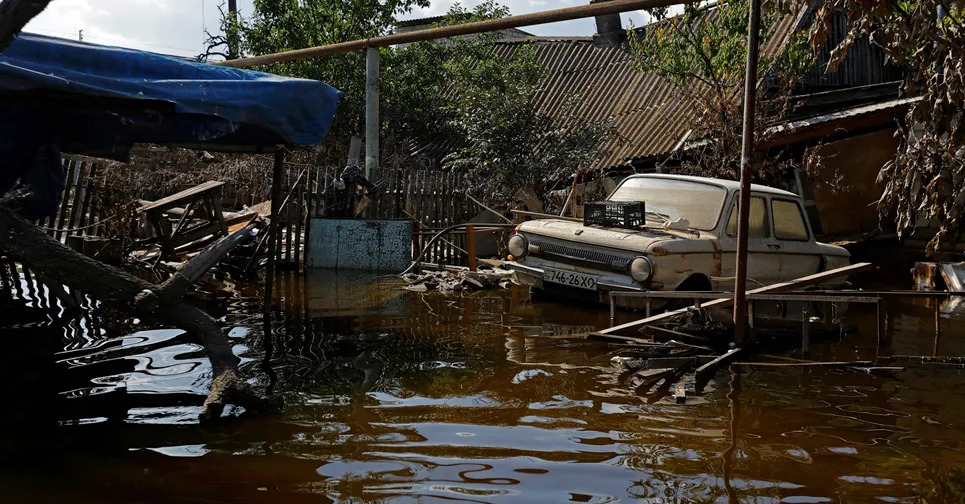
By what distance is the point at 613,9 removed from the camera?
1023 cm

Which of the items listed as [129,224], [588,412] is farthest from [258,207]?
[588,412]

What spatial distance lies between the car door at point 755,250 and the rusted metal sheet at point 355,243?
4841mm

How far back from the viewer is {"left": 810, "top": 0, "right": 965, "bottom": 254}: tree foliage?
6207 mm

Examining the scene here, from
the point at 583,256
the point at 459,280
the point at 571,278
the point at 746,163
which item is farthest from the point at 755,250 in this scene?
the point at 459,280

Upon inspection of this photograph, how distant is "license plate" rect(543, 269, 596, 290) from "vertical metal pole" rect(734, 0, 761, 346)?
2.49 metres

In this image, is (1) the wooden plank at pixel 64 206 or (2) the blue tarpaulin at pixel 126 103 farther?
(1) the wooden plank at pixel 64 206

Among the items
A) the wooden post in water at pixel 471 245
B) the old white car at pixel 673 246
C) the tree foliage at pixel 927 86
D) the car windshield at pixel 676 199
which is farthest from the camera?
the wooden post in water at pixel 471 245

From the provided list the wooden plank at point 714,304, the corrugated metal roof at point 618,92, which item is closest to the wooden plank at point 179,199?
the wooden plank at point 714,304

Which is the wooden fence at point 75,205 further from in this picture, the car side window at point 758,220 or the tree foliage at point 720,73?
the tree foliage at point 720,73

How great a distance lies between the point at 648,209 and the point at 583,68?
44.2ft

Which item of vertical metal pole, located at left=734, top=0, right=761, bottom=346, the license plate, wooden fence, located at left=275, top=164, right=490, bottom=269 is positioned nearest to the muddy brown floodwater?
vertical metal pole, located at left=734, top=0, right=761, bottom=346

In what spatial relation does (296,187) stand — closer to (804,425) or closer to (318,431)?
(318,431)

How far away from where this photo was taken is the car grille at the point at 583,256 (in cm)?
823

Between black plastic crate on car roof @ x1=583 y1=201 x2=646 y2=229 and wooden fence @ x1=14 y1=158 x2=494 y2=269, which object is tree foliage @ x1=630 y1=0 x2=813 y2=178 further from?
black plastic crate on car roof @ x1=583 y1=201 x2=646 y2=229
